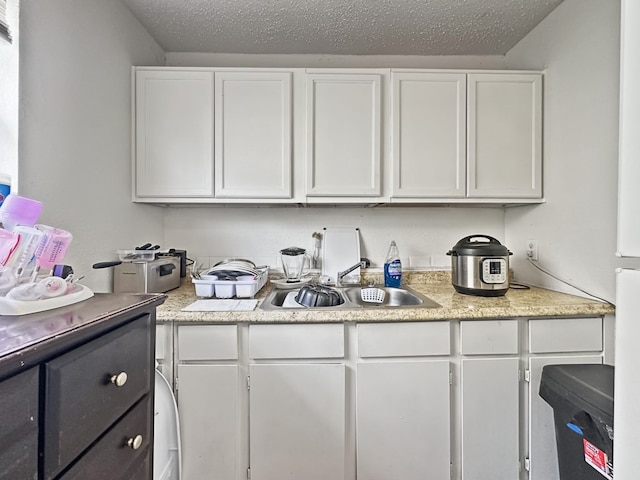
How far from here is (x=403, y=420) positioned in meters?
1.26

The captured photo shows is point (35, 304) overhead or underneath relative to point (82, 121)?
underneath

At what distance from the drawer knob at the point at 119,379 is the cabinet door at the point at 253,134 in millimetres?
1116

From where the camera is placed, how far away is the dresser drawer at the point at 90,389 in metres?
0.52

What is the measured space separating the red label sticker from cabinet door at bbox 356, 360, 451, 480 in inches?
17.4

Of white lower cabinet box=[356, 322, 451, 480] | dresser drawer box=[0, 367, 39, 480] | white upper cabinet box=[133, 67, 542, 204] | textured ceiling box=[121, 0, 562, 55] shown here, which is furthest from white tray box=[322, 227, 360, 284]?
dresser drawer box=[0, 367, 39, 480]

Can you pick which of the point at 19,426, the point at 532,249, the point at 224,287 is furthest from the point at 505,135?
the point at 19,426

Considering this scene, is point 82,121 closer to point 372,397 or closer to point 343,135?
point 343,135

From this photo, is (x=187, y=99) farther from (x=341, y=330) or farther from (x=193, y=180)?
(x=341, y=330)

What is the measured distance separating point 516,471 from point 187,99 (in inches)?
94.3

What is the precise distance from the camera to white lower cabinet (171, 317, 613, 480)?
4.06 ft

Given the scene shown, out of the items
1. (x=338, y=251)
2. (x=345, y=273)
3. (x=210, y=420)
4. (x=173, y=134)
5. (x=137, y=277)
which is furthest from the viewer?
(x=338, y=251)

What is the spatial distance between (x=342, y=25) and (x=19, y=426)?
2010 mm

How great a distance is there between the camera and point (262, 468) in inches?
48.9

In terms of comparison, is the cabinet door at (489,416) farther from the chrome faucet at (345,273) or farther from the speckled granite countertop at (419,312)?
the chrome faucet at (345,273)
